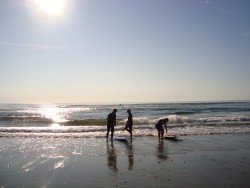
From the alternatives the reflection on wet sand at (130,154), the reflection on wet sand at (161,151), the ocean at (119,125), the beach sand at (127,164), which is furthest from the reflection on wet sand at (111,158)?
the ocean at (119,125)

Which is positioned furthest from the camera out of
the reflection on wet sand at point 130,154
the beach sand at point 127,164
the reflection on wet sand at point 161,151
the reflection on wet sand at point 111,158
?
the reflection on wet sand at point 161,151

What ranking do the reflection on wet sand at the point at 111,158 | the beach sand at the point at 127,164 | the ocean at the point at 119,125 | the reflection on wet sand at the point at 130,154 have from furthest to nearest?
1. the ocean at the point at 119,125
2. the reflection on wet sand at the point at 130,154
3. the reflection on wet sand at the point at 111,158
4. the beach sand at the point at 127,164

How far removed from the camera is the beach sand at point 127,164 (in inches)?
376

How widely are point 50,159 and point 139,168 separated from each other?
13.3 ft

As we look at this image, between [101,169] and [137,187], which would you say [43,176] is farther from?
[137,187]

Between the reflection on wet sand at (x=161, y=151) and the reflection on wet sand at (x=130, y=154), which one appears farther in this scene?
the reflection on wet sand at (x=161, y=151)

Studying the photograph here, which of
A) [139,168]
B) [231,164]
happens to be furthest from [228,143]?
[139,168]

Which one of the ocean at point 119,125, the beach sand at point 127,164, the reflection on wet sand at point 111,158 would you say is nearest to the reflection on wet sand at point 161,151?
the beach sand at point 127,164

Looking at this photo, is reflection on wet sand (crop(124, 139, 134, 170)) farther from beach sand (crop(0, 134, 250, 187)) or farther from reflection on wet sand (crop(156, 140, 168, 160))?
reflection on wet sand (crop(156, 140, 168, 160))

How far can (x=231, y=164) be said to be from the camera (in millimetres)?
11977

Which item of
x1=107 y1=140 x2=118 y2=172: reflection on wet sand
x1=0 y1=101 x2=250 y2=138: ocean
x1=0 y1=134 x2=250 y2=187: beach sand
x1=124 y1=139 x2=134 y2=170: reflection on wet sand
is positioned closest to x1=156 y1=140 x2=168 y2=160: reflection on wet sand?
x1=0 y1=134 x2=250 y2=187: beach sand

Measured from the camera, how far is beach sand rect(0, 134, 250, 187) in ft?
31.4

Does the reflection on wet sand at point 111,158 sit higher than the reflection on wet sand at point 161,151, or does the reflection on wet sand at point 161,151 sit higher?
the reflection on wet sand at point 111,158

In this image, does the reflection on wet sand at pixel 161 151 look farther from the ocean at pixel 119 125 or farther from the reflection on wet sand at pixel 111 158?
the ocean at pixel 119 125
